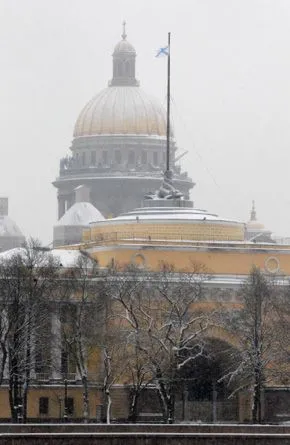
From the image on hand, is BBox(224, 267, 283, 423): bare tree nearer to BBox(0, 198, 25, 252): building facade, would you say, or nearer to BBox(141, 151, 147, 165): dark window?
BBox(0, 198, 25, 252): building facade

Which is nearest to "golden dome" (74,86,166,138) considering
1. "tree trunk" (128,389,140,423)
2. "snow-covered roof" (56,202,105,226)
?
"snow-covered roof" (56,202,105,226)

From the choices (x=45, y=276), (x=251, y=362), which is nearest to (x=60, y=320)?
(x=45, y=276)

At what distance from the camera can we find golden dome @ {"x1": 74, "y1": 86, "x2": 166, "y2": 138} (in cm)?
16988

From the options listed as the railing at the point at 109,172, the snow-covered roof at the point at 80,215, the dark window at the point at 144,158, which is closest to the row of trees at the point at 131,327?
the snow-covered roof at the point at 80,215

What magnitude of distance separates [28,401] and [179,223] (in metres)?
12.9

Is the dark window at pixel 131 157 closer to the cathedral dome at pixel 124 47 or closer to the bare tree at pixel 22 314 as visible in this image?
the cathedral dome at pixel 124 47

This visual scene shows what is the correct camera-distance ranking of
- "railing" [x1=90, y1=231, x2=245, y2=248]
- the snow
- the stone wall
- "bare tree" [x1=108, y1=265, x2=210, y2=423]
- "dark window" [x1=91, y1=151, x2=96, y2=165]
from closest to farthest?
the stone wall → "bare tree" [x1=108, y1=265, x2=210, y2=423] → the snow → "railing" [x1=90, y1=231, x2=245, y2=248] → "dark window" [x1=91, y1=151, x2=96, y2=165]

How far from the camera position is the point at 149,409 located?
92312 millimetres

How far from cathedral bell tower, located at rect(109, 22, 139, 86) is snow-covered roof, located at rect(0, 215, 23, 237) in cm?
1561

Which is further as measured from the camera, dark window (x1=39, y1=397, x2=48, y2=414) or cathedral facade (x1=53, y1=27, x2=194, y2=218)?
cathedral facade (x1=53, y1=27, x2=194, y2=218)

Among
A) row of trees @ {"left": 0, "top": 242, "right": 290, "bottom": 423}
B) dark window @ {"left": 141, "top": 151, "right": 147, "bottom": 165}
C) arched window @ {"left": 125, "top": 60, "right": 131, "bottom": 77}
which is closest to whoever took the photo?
row of trees @ {"left": 0, "top": 242, "right": 290, "bottom": 423}

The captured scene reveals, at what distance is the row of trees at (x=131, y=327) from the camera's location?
8362 cm

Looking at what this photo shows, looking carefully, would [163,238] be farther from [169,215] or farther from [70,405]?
[70,405]

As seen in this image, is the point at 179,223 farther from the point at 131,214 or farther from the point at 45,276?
the point at 45,276
